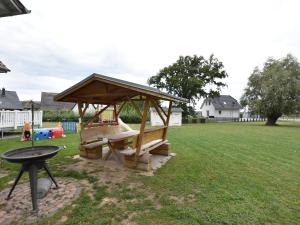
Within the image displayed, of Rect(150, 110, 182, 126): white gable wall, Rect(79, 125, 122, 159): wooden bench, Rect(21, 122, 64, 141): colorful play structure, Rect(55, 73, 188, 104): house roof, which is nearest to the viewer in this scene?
Rect(55, 73, 188, 104): house roof

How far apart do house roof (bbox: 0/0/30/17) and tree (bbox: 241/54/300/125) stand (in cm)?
2730

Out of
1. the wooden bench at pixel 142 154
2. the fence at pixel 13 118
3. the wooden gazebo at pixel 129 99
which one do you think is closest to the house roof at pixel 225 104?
the fence at pixel 13 118

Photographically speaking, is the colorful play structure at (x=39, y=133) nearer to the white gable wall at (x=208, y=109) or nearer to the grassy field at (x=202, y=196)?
the grassy field at (x=202, y=196)

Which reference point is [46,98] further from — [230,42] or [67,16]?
[230,42]

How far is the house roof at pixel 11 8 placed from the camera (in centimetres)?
444

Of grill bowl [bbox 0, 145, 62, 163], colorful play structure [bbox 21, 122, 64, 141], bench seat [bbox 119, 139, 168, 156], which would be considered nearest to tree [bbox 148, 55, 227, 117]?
colorful play structure [bbox 21, 122, 64, 141]

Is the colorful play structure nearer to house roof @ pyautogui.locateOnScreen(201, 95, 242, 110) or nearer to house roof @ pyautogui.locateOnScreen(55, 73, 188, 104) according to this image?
house roof @ pyautogui.locateOnScreen(55, 73, 188, 104)

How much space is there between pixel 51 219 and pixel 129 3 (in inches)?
386

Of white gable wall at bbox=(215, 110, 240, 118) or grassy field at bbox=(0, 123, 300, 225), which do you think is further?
white gable wall at bbox=(215, 110, 240, 118)

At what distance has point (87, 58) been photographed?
15.1m

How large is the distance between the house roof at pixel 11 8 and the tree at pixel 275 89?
27.3 m

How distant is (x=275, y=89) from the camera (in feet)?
79.4

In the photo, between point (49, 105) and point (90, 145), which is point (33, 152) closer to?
point (90, 145)

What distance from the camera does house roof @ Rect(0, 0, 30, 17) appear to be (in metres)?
4.44
